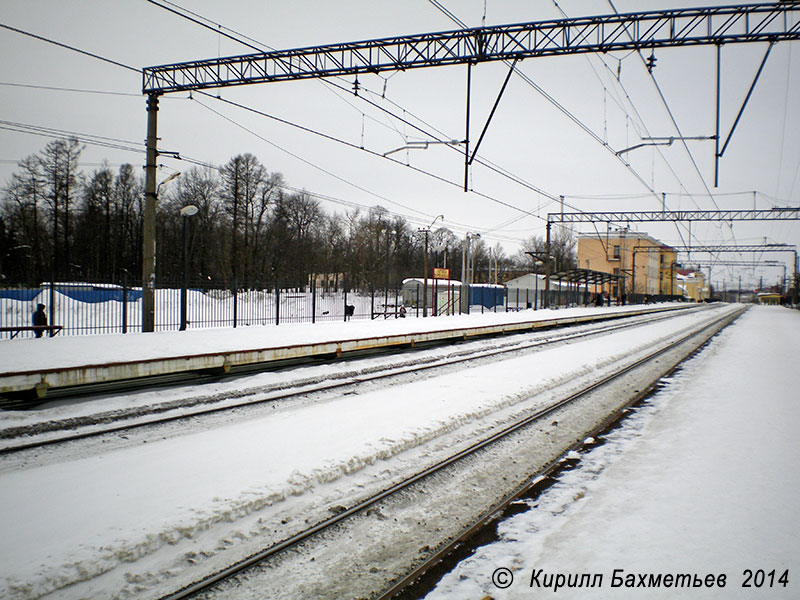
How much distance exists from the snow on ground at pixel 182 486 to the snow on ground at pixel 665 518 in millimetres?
1634

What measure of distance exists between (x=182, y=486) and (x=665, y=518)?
4039 mm

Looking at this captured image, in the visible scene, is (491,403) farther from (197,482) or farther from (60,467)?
(60,467)

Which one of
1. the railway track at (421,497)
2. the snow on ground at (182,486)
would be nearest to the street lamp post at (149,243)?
the snow on ground at (182,486)

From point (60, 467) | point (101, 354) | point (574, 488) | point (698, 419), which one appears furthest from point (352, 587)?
point (101, 354)

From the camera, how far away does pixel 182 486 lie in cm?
463

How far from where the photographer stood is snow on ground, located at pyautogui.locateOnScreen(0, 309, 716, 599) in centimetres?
340

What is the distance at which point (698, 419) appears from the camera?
24.5 feet

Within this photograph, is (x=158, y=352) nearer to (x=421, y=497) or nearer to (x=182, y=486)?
(x=182, y=486)

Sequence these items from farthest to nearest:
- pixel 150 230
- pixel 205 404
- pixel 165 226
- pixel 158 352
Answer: pixel 165 226, pixel 150 230, pixel 158 352, pixel 205 404

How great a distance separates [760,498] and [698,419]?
125 inches

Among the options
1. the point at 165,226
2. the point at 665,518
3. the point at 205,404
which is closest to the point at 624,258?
the point at 165,226

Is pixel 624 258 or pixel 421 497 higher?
pixel 624 258

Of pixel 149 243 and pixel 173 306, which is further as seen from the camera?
pixel 173 306

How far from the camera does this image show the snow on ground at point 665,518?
329cm
